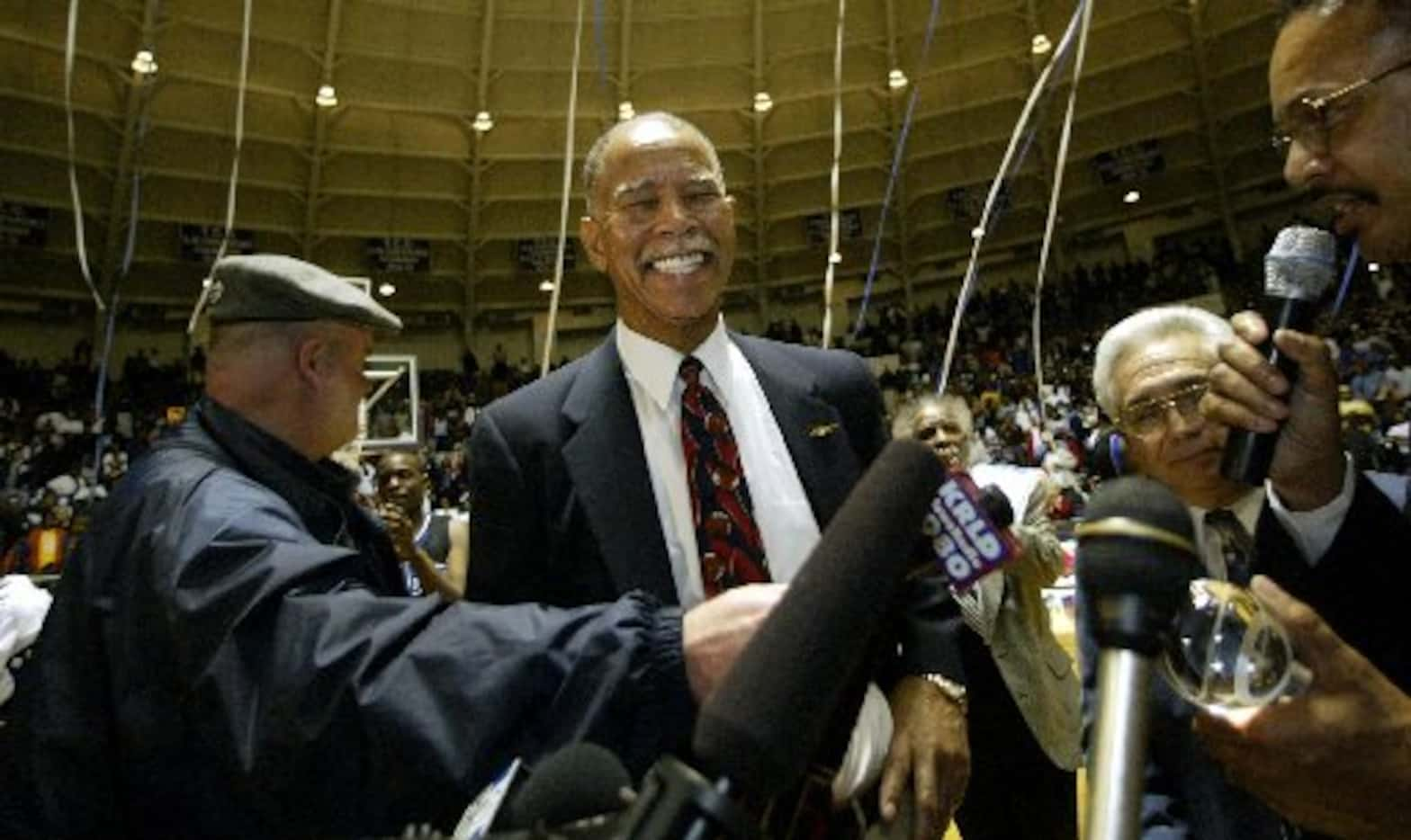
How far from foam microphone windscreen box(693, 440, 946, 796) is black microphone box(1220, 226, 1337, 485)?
0.71 m

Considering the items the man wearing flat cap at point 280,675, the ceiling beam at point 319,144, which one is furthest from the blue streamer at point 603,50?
the man wearing flat cap at point 280,675

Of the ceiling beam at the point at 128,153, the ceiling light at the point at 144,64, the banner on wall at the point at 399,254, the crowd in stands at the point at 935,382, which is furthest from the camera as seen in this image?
the banner on wall at the point at 399,254

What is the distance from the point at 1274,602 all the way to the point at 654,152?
1296 mm

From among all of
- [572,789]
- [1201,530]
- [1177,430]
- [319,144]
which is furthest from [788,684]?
[319,144]

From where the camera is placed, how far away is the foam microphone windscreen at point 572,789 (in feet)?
1.99

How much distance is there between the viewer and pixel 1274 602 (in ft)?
2.60

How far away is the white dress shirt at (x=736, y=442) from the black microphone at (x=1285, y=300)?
62cm

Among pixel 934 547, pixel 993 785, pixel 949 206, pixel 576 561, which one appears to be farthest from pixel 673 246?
Answer: pixel 949 206

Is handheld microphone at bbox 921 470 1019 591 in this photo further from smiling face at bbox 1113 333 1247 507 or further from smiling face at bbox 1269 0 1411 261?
smiling face at bbox 1113 333 1247 507

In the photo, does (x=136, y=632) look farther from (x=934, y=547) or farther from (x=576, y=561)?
(x=934, y=547)

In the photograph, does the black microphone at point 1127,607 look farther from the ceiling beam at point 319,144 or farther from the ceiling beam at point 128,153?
the ceiling beam at point 319,144

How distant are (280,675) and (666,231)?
3.54 feet

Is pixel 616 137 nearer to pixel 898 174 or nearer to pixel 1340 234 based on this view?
pixel 1340 234

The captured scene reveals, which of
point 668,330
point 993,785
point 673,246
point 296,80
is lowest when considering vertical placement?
point 993,785
